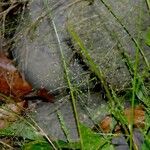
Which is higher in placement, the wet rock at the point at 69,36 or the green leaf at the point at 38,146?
the wet rock at the point at 69,36

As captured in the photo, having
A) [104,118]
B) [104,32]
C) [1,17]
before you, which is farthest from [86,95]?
[1,17]

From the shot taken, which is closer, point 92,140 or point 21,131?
point 92,140

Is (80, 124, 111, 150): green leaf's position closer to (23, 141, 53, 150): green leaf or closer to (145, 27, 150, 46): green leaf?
(23, 141, 53, 150): green leaf

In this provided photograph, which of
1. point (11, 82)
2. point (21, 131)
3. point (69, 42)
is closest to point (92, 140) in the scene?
point (21, 131)

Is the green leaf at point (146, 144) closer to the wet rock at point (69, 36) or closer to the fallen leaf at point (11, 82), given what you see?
the wet rock at point (69, 36)

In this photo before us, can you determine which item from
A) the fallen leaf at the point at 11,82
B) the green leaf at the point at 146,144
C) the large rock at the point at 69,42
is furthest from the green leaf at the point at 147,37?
the fallen leaf at the point at 11,82

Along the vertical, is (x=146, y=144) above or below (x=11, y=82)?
below

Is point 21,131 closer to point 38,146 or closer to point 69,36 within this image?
point 38,146

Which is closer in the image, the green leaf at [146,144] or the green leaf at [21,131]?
the green leaf at [146,144]

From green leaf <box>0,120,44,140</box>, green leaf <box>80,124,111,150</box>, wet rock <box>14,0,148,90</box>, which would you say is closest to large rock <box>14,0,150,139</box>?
wet rock <box>14,0,148,90</box>
